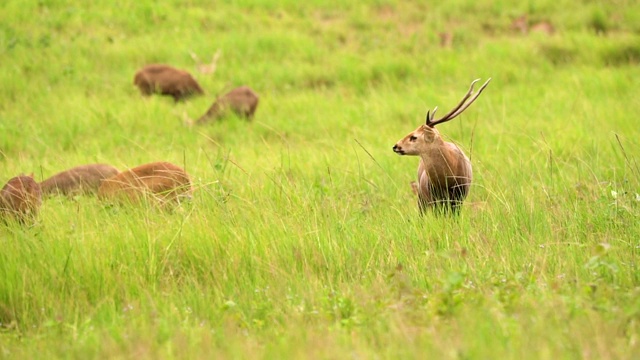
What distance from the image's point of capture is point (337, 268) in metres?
4.82

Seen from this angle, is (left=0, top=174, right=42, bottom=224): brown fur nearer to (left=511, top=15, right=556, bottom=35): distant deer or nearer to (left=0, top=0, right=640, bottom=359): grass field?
(left=0, top=0, right=640, bottom=359): grass field

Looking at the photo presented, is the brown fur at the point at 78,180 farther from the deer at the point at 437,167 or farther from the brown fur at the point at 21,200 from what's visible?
the deer at the point at 437,167

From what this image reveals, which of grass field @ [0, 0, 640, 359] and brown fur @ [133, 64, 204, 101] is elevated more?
brown fur @ [133, 64, 204, 101]

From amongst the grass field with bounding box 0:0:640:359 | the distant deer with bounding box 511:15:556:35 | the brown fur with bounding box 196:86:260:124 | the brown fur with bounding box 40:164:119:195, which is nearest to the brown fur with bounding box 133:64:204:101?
the grass field with bounding box 0:0:640:359

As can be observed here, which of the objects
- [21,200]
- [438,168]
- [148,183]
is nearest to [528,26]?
[438,168]

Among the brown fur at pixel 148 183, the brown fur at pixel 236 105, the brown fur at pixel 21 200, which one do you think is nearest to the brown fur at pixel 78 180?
the brown fur at pixel 148 183

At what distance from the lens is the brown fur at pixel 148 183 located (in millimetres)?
6543

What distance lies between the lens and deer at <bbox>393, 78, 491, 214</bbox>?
19.3 feet

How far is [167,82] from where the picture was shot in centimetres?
1180

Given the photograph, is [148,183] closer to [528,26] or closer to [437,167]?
[437,167]

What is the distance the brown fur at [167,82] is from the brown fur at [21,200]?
563 centimetres

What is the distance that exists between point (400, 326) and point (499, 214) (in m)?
2.02

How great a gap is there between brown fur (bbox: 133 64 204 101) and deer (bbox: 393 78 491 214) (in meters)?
6.47

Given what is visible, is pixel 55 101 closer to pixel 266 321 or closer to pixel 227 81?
pixel 227 81
